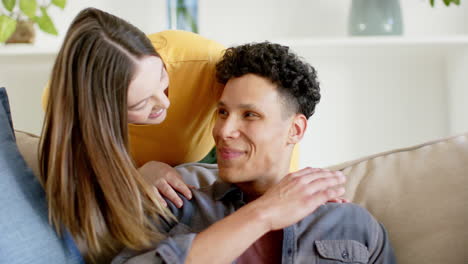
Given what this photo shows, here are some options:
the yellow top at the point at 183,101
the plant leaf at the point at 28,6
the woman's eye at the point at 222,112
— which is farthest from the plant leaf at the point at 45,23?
the woman's eye at the point at 222,112

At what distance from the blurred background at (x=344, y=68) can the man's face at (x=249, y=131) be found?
1.26m

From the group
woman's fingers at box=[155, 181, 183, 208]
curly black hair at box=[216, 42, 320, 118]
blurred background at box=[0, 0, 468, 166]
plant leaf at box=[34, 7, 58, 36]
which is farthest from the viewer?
blurred background at box=[0, 0, 468, 166]

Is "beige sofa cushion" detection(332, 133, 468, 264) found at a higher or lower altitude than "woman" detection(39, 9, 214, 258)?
lower

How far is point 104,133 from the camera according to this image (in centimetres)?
105

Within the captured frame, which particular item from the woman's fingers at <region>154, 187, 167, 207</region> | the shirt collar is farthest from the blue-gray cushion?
the shirt collar

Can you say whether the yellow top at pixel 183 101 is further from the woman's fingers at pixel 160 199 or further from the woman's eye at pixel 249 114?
the woman's fingers at pixel 160 199

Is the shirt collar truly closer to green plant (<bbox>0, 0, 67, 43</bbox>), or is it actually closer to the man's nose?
the man's nose

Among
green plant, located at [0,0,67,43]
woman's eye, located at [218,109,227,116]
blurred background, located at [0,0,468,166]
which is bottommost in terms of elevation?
blurred background, located at [0,0,468,166]

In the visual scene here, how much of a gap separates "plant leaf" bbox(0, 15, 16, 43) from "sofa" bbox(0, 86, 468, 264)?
36.7 inches

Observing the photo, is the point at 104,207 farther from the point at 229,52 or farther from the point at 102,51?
the point at 229,52

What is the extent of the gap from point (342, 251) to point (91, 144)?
0.56 meters

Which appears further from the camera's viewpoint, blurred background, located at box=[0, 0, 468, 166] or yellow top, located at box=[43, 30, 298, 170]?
blurred background, located at box=[0, 0, 468, 166]

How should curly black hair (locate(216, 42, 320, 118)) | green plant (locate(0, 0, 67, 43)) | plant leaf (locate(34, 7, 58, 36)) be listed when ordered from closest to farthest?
curly black hair (locate(216, 42, 320, 118))
green plant (locate(0, 0, 67, 43))
plant leaf (locate(34, 7, 58, 36))

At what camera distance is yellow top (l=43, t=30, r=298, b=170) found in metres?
1.46
